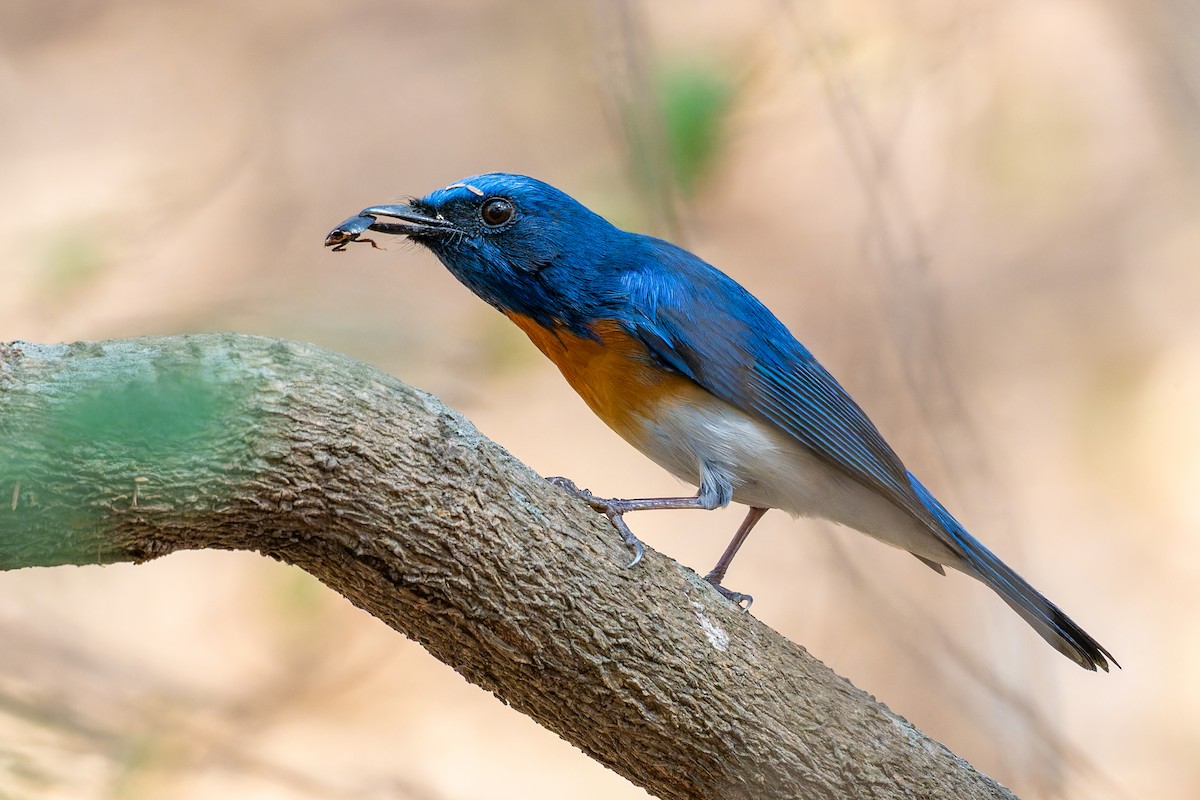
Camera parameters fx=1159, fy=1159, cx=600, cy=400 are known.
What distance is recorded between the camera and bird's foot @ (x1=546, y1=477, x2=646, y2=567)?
2.74 meters

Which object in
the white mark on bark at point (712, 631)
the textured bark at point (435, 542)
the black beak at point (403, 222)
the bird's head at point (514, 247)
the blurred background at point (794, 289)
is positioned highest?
the blurred background at point (794, 289)

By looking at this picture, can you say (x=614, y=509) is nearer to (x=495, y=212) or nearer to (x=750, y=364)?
(x=750, y=364)

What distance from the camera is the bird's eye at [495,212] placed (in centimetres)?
359

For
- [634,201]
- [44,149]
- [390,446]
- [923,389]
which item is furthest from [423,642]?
[44,149]

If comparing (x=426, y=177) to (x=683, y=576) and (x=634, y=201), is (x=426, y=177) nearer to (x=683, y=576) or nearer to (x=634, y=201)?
(x=634, y=201)

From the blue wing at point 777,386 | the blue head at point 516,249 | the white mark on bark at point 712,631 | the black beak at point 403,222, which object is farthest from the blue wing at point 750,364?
the white mark on bark at point 712,631

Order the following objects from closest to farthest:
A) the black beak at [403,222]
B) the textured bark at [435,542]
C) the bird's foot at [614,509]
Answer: the textured bark at [435,542] < the bird's foot at [614,509] < the black beak at [403,222]

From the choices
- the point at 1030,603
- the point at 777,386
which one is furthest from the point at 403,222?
the point at 1030,603

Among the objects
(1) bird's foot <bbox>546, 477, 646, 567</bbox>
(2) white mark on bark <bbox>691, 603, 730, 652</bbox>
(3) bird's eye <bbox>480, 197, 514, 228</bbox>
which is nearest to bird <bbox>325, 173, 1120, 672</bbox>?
(3) bird's eye <bbox>480, 197, 514, 228</bbox>

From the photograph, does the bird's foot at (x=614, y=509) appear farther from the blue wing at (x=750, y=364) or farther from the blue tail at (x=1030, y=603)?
the blue tail at (x=1030, y=603)

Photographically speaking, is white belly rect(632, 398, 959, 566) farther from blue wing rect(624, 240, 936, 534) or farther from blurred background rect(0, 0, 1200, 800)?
blurred background rect(0, 0, 1200, 800)

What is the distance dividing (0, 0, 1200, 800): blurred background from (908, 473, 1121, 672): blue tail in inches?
85.5

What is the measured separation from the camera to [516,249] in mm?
3572

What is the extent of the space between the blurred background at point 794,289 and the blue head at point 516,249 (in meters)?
1.40
